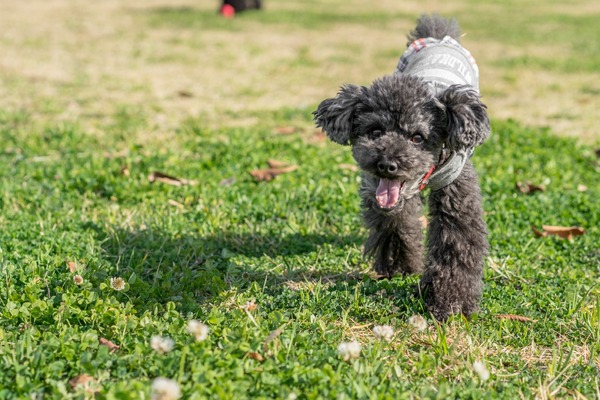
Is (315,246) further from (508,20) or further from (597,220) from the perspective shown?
(508,20)

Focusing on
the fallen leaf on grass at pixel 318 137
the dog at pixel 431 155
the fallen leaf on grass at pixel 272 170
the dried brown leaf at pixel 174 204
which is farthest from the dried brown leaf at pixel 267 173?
the dog at pixel 431 155

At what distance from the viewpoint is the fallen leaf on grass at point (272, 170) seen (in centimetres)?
610

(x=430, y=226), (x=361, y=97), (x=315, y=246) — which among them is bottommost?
(x=315, y=246)

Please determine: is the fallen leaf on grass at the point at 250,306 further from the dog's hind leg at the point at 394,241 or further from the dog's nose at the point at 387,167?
the dog's hind leg at the point at 394,241

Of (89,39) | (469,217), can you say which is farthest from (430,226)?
(89,39)

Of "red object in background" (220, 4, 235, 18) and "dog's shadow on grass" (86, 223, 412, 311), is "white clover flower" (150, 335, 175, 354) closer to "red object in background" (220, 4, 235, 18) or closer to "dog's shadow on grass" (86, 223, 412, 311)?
"dog's shadow on grass" (86, 223, 412, 311)

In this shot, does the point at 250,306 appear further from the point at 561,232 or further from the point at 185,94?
the point at 185,94

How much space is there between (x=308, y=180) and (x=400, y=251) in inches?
60.5

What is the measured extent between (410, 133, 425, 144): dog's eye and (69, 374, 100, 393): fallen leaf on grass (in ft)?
6.58

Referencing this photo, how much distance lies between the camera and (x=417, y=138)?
13.1 feet

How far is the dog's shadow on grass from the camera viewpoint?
4.09 metres

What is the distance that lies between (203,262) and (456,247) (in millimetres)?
1527

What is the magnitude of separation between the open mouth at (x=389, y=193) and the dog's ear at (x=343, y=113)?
0.35 meters

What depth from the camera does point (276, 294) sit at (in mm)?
4125
